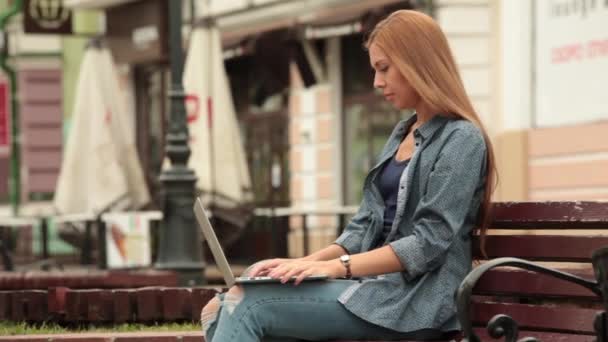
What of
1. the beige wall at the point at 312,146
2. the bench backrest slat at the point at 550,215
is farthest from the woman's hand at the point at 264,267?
the beige wall at the point at 312,146

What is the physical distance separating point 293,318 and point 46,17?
864 inches

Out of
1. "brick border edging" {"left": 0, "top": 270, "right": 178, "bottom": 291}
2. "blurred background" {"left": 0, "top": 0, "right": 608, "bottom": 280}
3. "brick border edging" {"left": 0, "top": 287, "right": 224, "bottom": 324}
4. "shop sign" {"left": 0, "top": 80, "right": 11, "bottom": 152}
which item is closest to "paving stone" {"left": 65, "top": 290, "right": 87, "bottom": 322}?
"brick border edging" {"left": 0, "top": 287, "right": 224, "bottom": 324}

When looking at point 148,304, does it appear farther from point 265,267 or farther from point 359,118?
point 359,118

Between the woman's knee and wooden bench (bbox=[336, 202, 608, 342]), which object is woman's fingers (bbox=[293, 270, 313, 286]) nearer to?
the woman's knee

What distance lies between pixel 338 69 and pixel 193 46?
3454mm

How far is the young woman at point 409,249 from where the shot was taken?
172 inches

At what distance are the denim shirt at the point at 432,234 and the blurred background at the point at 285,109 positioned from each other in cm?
1090

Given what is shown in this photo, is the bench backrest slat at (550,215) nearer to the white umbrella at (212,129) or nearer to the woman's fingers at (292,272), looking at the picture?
the woman's fingers at (292,272)

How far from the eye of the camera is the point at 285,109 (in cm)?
2300

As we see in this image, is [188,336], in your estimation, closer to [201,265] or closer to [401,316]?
[401,316]

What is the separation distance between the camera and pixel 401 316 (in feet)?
14.5

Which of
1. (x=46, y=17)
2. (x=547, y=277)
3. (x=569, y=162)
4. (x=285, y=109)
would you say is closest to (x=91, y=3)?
(x=46, y=17)

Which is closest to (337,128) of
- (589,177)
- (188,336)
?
(589,177)

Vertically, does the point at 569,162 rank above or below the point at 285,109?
below
